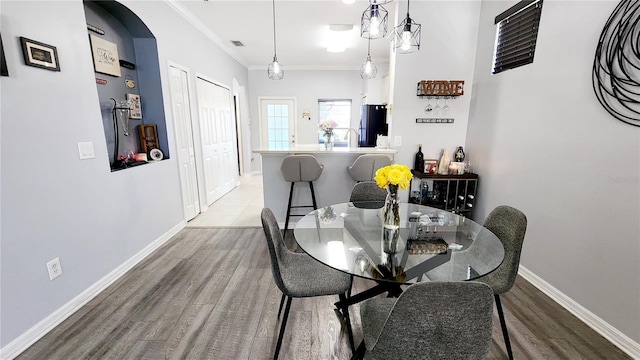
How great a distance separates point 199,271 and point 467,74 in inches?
135

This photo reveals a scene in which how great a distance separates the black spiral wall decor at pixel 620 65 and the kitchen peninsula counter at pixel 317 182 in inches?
73.9

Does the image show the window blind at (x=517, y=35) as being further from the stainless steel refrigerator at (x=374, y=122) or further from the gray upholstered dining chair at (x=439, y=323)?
the gray upholstered dining chair at (x=439, y=323)

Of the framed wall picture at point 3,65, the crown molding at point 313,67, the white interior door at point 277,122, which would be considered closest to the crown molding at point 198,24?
the crown molding at point 313,67

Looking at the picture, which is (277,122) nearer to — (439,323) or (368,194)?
(368,194)

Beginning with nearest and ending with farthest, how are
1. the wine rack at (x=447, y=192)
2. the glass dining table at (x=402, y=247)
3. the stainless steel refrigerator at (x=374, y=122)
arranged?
1. the glass dining table at (x=402, y=247)
2. the wine rack at (x=447, y=192)
3. the stainless steel refrigerator at (x=374, y=122)

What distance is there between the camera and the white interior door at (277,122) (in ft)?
21.0

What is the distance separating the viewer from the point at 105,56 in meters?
2.46

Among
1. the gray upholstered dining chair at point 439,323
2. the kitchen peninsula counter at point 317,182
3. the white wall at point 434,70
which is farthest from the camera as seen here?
the kitchen peninsula counter at point 317,182

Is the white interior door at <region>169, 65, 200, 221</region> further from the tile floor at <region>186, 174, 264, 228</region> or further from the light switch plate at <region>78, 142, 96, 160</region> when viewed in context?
the light switch plate at <region>78, 142, 96, 160</region>

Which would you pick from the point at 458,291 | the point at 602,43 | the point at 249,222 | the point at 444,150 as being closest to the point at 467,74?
the point at 444,150

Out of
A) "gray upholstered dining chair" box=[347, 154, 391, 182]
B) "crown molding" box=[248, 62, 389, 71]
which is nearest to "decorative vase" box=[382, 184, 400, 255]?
"gray upholstered dining chair" box=[347, 154, 391, 182]

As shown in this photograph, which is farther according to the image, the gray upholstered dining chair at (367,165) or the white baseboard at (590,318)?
the gray upholstered dining chair at (367,165)

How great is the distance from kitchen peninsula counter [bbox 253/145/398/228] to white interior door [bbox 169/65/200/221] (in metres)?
1.13

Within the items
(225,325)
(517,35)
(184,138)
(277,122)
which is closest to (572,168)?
(517,35)
